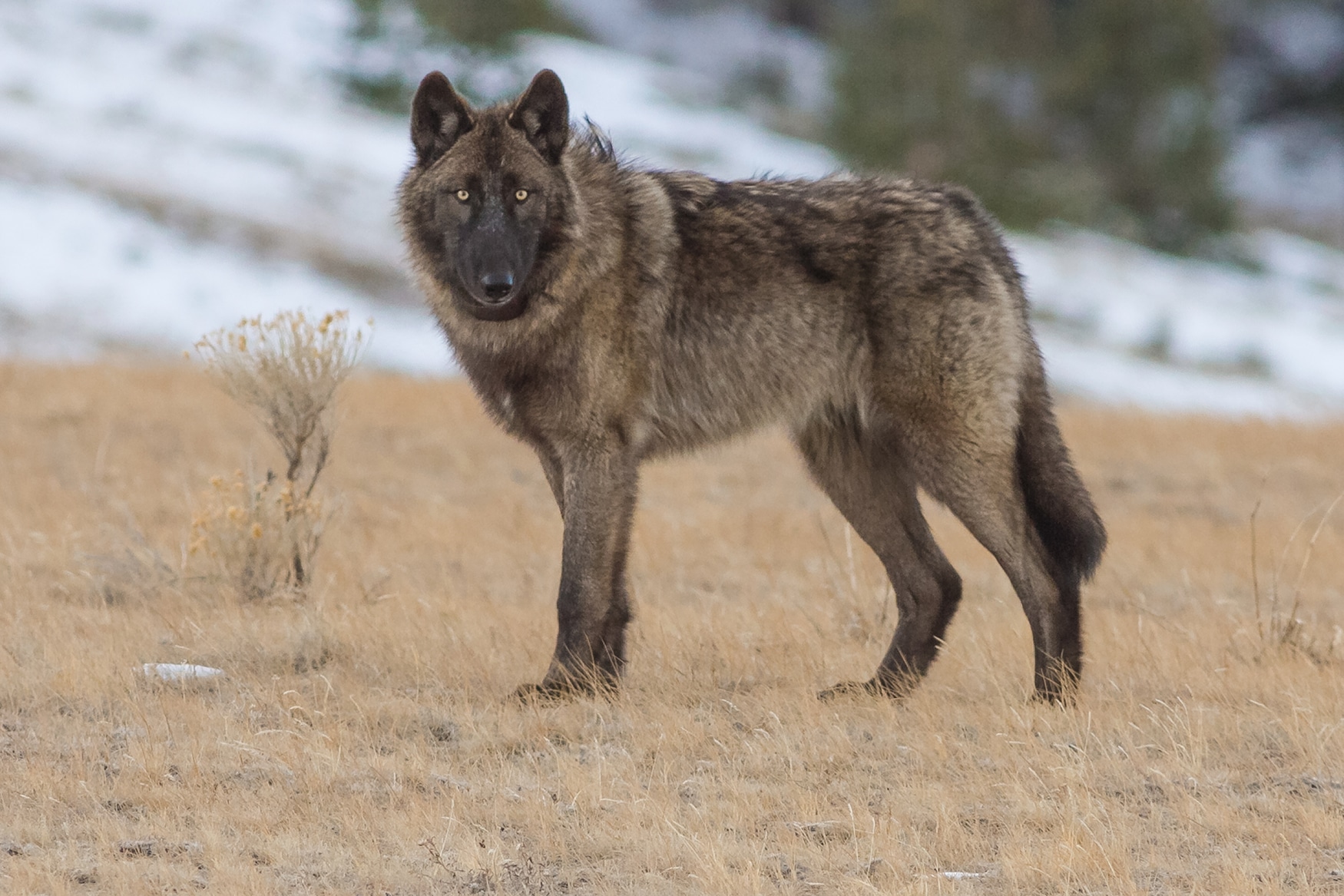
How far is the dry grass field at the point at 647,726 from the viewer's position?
402 centimetres

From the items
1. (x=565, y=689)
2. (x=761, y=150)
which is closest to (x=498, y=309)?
(x=565, y=689)

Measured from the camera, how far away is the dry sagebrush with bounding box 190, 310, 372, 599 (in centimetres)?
712

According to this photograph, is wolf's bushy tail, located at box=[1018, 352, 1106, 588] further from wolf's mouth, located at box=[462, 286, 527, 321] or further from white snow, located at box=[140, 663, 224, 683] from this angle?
white snow, located at box=[140, 663, 224, 683]

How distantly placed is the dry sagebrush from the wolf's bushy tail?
3.23m


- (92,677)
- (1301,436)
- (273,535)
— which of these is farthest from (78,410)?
(1301,436)

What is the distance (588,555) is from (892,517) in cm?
146

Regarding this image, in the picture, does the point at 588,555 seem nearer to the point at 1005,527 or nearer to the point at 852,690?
the point at 852,690

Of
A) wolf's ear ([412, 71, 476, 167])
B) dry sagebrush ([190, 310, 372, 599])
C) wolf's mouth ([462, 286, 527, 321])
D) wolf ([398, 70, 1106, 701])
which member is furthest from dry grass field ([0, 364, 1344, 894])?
wolf's ear ([412, 71, 476, 167])

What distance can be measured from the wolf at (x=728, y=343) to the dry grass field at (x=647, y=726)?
0.46 meters

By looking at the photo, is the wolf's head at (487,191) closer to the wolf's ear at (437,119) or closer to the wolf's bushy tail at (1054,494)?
the wolf's ear at (437,119)

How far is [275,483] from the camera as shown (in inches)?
291

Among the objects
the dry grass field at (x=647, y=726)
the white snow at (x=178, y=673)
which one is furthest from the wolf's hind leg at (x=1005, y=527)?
the white snow at (x=178, y=673)

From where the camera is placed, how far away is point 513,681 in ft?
19.5

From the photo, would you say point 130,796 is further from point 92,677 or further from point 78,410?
point 78,410
